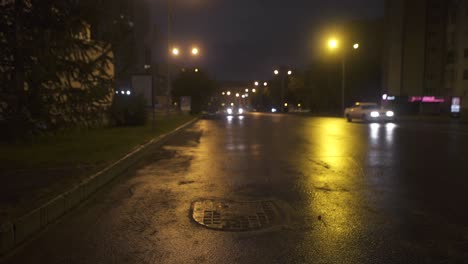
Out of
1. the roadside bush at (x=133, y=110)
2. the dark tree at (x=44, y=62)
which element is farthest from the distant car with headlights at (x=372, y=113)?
the dark tree at (x=44, y=62)

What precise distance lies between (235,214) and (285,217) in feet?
2.31

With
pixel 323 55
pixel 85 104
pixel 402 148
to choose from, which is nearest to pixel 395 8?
pixel 323 55

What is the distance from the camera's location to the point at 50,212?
5879 mm

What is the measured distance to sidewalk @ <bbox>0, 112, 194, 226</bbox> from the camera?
6019 millimetres

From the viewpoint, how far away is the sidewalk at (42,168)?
237 inches

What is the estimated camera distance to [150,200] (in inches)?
281

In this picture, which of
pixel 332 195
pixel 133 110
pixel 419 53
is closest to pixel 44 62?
pixel 332 195

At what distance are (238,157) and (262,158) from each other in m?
0.73

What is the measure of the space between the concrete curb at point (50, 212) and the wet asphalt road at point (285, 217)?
0.55 feet

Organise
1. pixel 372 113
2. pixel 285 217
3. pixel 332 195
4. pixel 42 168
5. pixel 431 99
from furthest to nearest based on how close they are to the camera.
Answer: pixel 431 99 → pixel 372 113 → pixel 42 168 → pixel 332 195 → pixel 285 217

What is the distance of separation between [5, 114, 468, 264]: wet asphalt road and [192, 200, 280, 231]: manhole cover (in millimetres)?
187

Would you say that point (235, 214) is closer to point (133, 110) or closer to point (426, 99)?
point (133, 110)

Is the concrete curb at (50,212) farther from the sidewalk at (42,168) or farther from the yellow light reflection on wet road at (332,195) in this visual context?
the yellow light reflection on wet road at (332,195)

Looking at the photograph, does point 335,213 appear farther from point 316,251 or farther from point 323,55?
point 323,55
